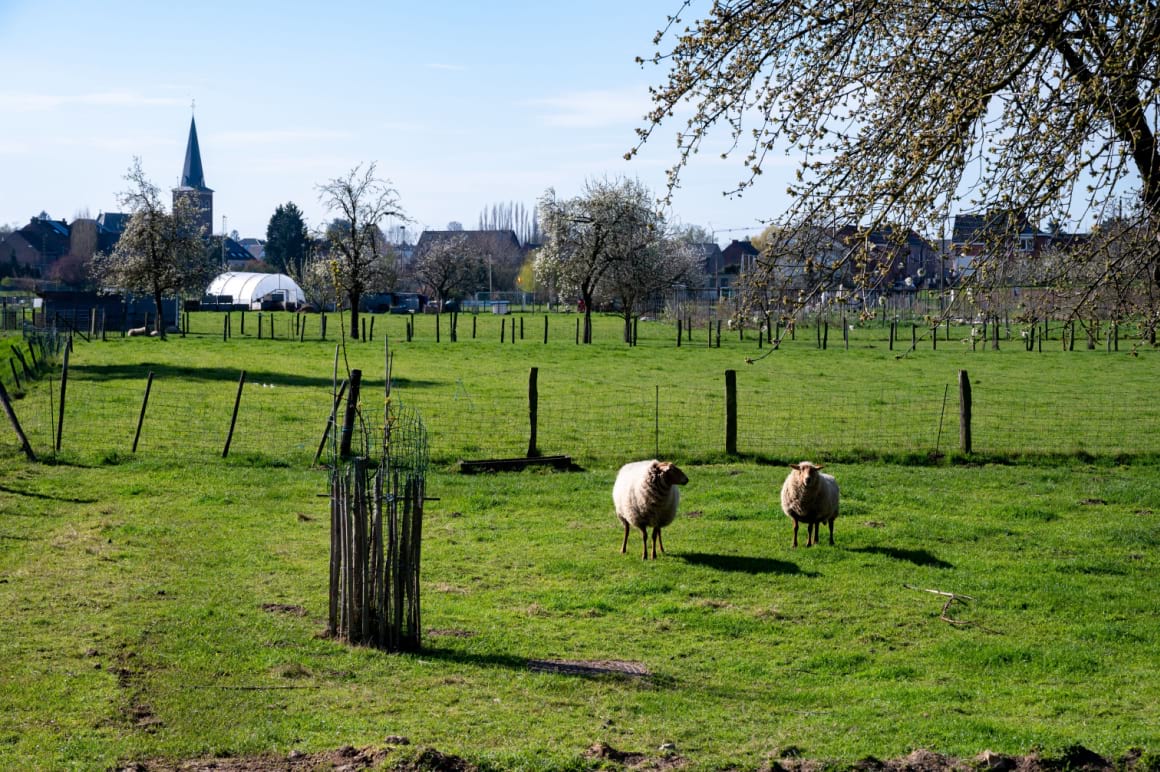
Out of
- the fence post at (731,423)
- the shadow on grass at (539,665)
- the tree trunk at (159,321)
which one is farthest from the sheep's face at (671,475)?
the tree trunk at (159,321)

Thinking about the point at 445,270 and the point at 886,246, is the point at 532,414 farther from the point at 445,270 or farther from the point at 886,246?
the point at 445,270

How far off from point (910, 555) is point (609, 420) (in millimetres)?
14163

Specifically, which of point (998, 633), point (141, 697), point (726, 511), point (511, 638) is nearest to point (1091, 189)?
point (998, 633)

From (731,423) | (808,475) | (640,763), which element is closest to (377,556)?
(640,763)

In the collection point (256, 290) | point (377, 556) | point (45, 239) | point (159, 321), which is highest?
point (45, 239)

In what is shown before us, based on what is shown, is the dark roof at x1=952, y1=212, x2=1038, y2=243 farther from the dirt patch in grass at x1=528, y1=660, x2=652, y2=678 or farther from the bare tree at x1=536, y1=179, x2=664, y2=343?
the bare tree at x1=536, y1=179, x2=664, y2=343

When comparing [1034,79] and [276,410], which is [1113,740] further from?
[276,410]

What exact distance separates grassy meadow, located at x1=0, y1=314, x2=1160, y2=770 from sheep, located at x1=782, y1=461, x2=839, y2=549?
0.46 metres

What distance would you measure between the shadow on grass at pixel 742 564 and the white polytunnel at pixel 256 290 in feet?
348

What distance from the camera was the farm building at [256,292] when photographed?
11775 cm

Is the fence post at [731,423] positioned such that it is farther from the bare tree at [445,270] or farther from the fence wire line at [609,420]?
the bare tree at [445,270]

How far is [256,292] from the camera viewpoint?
120 meters

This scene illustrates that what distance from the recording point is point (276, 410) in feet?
96.8

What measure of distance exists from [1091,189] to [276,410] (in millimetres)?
23281
